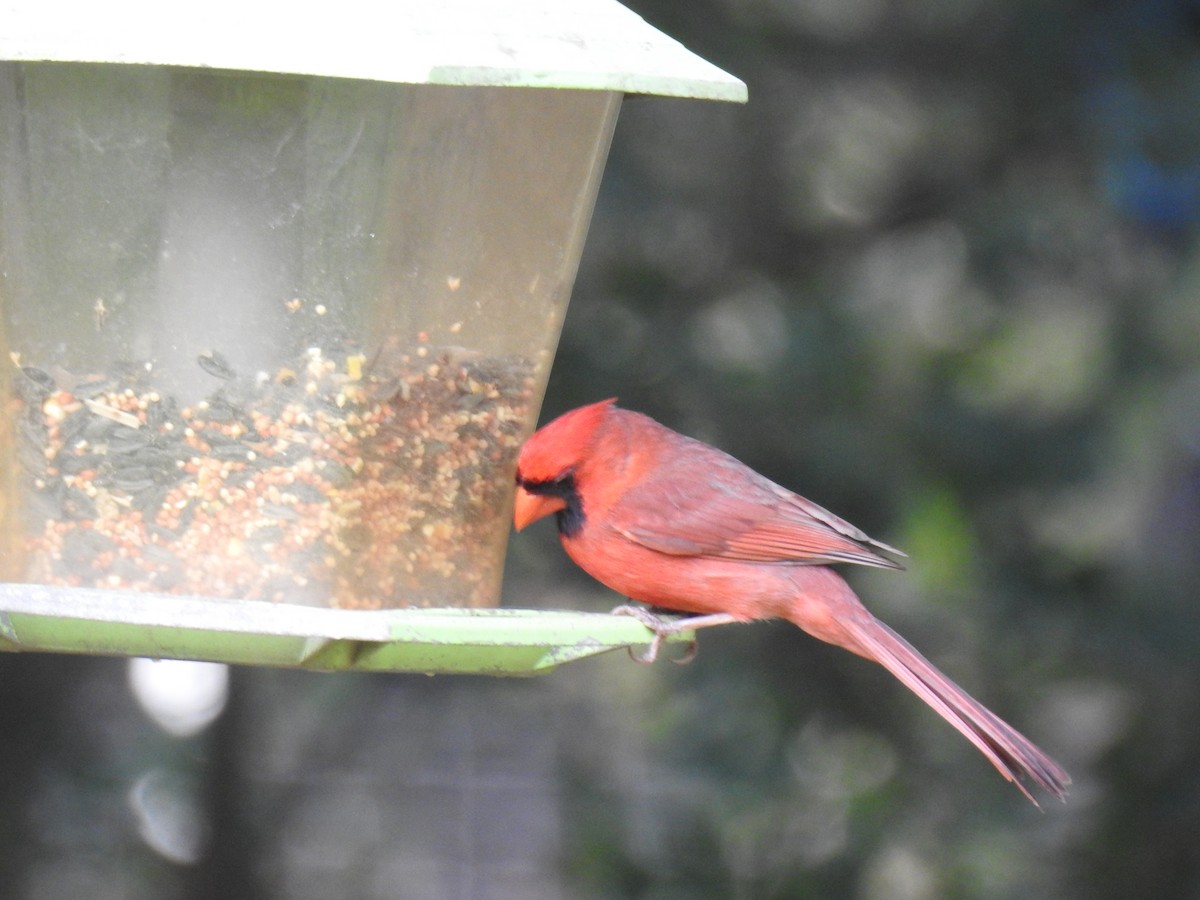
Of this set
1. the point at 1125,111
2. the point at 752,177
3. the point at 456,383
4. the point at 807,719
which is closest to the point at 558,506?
the point at 456,383

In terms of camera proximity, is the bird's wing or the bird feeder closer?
the bird feeder

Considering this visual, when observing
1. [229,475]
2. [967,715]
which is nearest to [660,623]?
[967,715]

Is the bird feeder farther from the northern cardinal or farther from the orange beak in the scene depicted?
the northern cardinal

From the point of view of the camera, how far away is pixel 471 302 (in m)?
2.33

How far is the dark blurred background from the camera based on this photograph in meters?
3.76

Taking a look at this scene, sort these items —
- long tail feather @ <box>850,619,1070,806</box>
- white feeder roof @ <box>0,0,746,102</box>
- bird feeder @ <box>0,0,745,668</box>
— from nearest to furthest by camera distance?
white feeder roof @ <box>0,0,746,102</box> → bird feeder @ <box>0,0,745,668</box> → long tail feather @ <box>850,619,1070,806</box>

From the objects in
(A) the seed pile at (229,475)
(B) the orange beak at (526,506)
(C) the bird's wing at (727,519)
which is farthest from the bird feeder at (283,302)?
(C) the bird's wing at (727,519)

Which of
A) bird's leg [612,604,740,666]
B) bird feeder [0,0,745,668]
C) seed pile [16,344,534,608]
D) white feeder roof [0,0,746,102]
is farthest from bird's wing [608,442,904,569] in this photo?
white feeder roof [0,0,746,102]

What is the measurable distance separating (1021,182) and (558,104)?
221cm

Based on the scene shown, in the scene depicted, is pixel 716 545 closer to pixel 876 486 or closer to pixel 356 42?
pixel 876 486

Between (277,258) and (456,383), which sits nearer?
(277,258)

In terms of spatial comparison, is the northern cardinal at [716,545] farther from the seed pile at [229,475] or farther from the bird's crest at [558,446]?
the seed pile at [229,475]

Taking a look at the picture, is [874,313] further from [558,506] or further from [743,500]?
[558,506]

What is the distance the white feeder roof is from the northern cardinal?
89 cm
